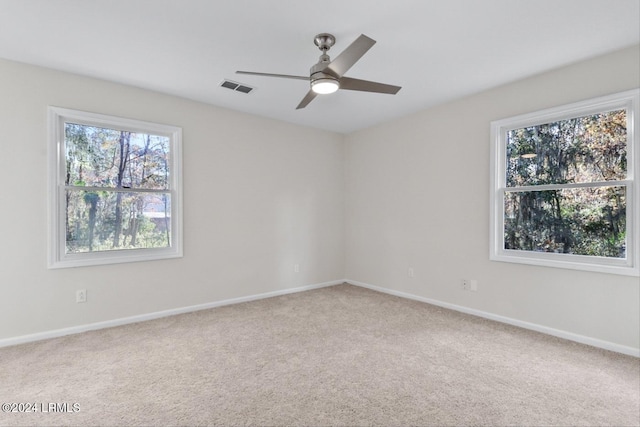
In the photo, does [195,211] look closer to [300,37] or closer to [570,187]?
[300,37]

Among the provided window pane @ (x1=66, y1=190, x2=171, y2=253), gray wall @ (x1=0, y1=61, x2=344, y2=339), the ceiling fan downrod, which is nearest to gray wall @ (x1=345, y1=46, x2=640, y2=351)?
gray wall @ (x1=0, y1=61, x2=344, y2=339)

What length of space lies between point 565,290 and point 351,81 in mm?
2789

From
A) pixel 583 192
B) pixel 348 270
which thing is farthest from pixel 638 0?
pixel 348 270

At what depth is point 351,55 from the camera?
207 cm

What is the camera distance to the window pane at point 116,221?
3.18 m

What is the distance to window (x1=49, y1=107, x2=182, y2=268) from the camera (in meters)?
3.07

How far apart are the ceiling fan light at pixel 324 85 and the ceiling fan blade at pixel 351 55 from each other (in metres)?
0.07

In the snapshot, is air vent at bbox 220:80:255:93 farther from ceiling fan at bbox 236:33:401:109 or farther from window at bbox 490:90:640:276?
window at bbox 490:90:640:276

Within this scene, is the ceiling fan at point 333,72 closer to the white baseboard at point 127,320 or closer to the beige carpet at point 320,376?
the beige carpet at point 320,376

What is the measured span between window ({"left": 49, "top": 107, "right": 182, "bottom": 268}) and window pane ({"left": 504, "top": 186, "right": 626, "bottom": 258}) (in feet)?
12.7

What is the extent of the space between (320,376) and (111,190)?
2.87m

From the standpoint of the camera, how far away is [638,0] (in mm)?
2033

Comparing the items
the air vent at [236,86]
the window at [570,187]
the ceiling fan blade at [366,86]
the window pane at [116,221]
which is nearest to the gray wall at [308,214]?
the window at [570,187]

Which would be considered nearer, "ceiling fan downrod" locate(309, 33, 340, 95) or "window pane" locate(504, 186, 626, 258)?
"ceiling fan downrod" locate(309, 33, 340, 95)
